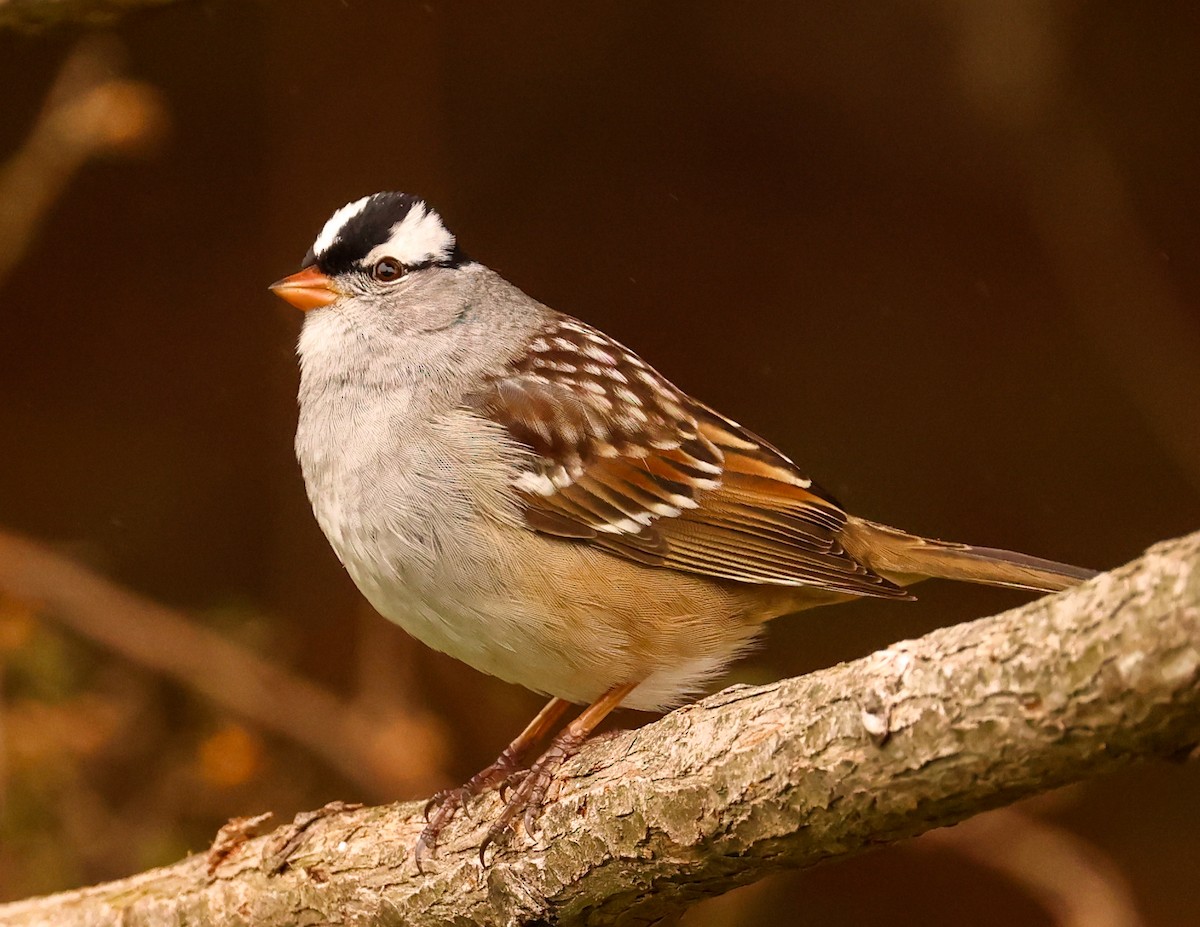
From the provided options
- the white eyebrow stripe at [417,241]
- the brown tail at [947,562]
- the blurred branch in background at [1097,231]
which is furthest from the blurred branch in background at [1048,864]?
the white eyebrow stripe at [417,241]

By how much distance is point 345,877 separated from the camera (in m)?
2.08

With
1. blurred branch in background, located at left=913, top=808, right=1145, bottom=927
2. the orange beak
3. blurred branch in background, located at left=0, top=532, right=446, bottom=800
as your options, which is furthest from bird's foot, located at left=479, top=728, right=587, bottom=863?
blurred branch in background, located at left=913, top=808, right=1145, bottom=927

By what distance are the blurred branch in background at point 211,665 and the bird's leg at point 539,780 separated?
107cm

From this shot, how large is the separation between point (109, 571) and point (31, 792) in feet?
3.24

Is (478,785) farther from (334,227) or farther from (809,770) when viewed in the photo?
(334,227)

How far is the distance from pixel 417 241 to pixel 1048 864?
1.93m

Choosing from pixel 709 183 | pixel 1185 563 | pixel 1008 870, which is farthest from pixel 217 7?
pixel 1185 563

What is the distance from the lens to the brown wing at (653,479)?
89.3 inches

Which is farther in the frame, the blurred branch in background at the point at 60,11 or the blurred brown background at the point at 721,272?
the blurred brown background at the point at 721,272

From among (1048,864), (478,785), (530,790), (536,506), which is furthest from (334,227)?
(1048,864)

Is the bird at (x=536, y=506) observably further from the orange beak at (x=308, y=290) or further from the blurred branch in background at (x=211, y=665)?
the blurred branch in background at (x=211, y=665)

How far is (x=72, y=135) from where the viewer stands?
9.27 ft

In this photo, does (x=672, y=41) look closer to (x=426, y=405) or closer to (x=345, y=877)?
(x=426, y=405)

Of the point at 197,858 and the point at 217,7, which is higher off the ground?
the point at 217,7
